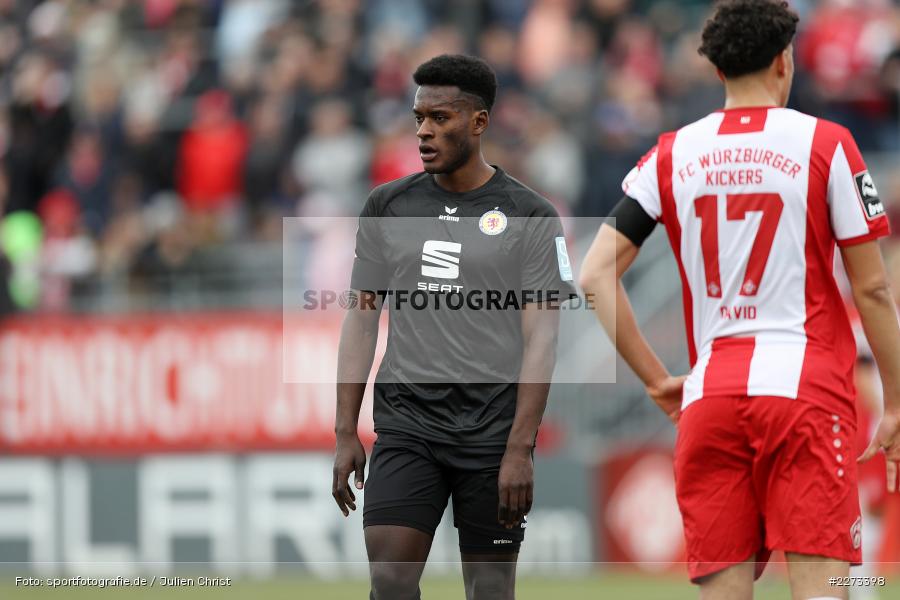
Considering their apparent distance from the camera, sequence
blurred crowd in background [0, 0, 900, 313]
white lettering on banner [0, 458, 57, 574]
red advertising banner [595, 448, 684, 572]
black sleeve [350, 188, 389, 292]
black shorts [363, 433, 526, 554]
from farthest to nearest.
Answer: blurred crowd in background [0, 0, 900, 313], white lettering on banner [0, 458, 57, 574], red advertising banner [595, 448, 684, 572], black sleeve [350, 188, 389, 292], black shorts [363, 433, 526, 554]

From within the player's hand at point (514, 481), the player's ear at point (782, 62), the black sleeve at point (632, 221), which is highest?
the player's ear at point (782, 62)

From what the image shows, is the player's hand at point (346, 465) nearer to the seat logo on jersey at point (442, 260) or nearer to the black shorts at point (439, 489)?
the black shorts at point (439, 489)

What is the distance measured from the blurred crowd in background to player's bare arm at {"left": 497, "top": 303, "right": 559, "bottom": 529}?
7.37m

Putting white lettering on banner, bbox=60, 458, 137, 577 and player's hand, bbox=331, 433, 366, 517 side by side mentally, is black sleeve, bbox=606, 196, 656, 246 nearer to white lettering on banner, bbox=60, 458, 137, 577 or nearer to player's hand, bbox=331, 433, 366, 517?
player's hand, bbox=331, 433, 366, 517

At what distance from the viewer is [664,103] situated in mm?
14672

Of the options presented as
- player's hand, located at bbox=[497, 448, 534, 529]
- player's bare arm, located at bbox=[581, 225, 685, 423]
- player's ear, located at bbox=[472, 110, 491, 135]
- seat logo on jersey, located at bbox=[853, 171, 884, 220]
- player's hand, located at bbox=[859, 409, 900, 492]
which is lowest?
player's hand, located at bbox=[497, 448, 534, 529]

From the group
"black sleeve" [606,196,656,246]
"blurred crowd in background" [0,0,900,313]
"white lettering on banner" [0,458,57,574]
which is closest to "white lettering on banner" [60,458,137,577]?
"white lettering on banner" [0,458,57,574]

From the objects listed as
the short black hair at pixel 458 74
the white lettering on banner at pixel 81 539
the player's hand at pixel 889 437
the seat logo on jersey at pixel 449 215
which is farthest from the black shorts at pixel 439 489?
the white lettering on banner at pixel 81 539

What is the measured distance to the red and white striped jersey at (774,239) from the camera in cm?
538

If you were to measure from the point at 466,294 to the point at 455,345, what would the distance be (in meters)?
0.22

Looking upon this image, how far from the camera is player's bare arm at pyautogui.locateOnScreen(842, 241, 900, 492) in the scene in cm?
541

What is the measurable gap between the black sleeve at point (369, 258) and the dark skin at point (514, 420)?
9 centimetres

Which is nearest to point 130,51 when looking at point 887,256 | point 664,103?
point 664,103

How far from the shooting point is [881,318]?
542 cm
